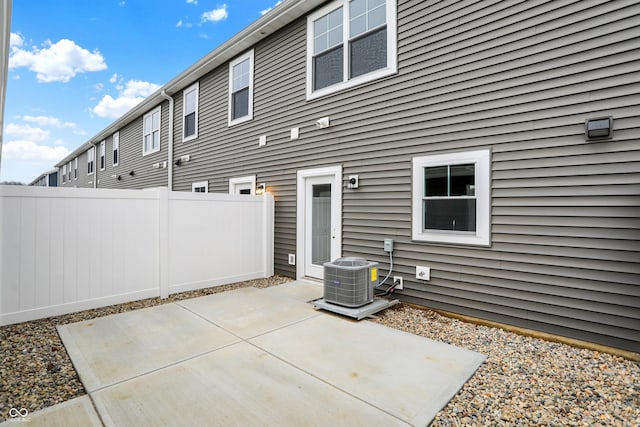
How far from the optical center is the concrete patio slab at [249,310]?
3629 millimetres

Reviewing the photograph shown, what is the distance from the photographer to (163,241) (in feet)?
15.7

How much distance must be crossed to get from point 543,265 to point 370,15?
14.4 feet

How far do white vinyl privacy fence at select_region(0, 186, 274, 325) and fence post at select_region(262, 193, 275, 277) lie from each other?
11.1 inches

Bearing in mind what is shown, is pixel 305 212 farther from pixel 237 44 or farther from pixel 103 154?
pixel 103 154

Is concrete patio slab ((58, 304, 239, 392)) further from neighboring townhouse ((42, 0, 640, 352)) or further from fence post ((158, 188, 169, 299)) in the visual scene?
neighboring townhouse ((42, 0, 640, 352))

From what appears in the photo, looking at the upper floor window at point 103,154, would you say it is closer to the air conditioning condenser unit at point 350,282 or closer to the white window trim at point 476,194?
the air conditioning condenser unit at point 350,282

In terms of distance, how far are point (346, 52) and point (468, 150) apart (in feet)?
9.03

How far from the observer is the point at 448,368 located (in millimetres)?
2682

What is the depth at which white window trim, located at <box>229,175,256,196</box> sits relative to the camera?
7.02 metres

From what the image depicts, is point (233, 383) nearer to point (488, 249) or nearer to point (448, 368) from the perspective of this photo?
point (448, 368)

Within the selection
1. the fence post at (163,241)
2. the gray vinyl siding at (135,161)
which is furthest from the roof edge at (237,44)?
the fence post at (163,241)

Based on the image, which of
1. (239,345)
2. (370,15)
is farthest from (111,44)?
(239,345)

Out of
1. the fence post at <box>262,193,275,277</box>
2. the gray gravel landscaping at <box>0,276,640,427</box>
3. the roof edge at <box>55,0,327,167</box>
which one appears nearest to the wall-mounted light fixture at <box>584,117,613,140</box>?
the gray gravel landscaping at <box>0,276,640,427</box>

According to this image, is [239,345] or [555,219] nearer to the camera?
[239,345]
